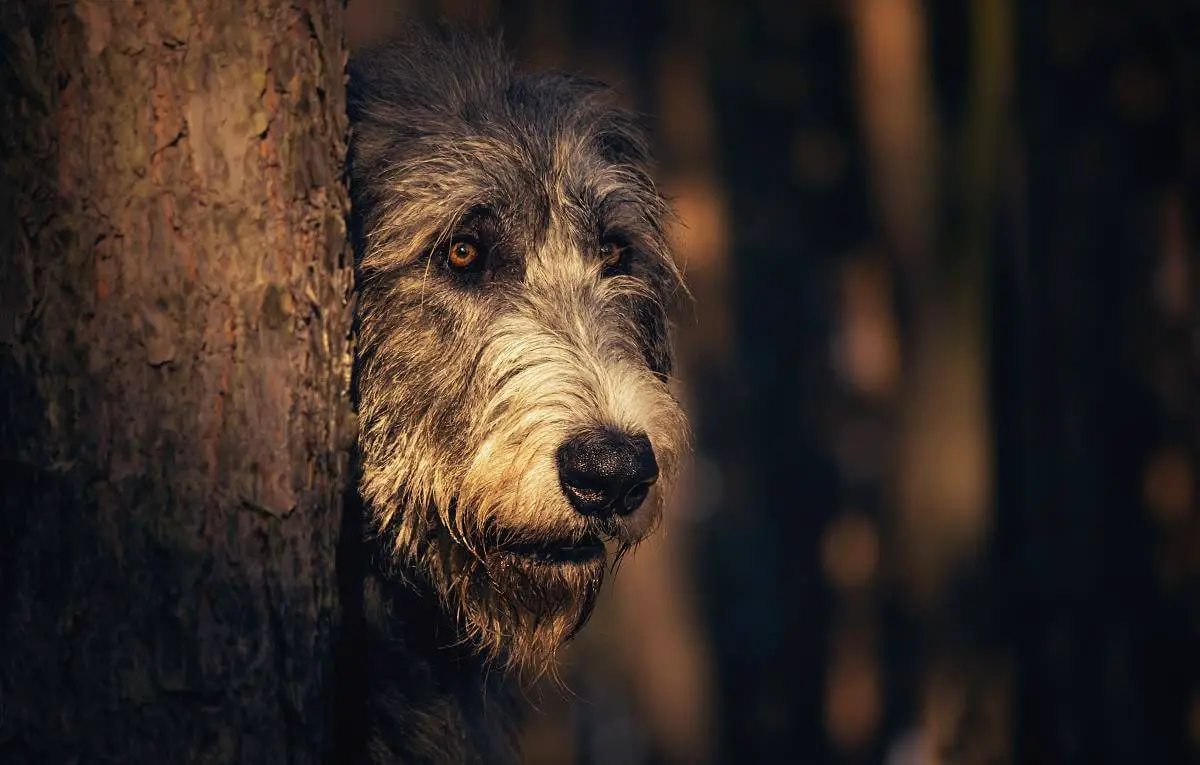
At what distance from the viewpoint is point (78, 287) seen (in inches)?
74.0

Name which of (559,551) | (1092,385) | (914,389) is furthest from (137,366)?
(1092,385)

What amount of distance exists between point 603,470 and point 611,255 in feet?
3.20

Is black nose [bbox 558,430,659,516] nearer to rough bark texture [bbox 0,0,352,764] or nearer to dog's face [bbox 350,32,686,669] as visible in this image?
dog's face [bbox 350,32,686,669]

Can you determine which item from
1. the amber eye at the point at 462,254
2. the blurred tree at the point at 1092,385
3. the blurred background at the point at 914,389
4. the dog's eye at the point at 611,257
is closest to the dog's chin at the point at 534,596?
the amber eye at the point at 462,254

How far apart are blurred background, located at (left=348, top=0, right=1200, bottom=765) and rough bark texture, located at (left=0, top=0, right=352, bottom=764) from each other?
2.93m

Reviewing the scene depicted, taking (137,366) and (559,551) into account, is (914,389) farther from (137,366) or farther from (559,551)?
(137,366)

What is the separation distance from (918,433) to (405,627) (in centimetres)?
353

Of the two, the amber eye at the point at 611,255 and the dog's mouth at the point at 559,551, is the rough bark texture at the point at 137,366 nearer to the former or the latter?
the dog's mouth at the point at 559,551

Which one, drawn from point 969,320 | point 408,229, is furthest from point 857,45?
point 408,229

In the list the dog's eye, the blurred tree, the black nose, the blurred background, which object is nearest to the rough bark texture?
the black nose

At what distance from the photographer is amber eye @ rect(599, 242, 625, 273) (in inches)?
124

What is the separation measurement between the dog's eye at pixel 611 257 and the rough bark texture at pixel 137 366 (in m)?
1.32

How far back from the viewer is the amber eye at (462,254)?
9.29 ft

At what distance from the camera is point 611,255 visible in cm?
318
